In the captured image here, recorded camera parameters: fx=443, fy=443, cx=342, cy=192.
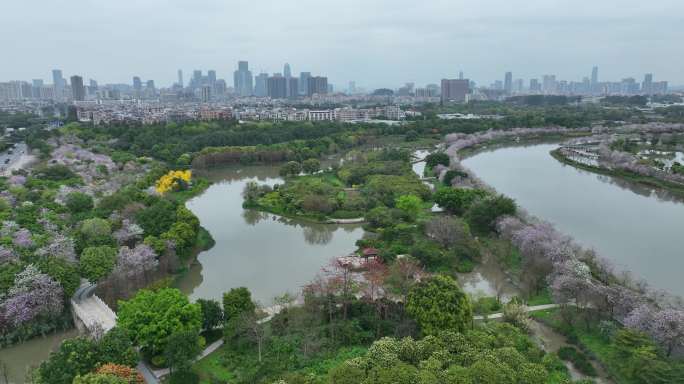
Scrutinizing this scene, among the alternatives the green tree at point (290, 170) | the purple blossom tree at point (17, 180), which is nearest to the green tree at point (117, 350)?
the purple blossom tree at point (17, 180)

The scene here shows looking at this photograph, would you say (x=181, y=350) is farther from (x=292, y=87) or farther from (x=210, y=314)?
(x=292, y=87)

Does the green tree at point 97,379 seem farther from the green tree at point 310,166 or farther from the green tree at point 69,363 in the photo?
the green tree at point 310,166

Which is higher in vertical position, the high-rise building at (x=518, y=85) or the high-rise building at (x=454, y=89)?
the high-rise building at (x=518, y=85)

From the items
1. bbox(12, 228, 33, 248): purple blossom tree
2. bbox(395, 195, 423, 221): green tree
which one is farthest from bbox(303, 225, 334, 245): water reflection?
bbox(12, 228, 33, 248): purple blossom tree

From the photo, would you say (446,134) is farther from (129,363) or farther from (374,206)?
(129,363)

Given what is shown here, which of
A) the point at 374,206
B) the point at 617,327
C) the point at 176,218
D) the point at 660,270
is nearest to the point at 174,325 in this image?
the point at 176,218

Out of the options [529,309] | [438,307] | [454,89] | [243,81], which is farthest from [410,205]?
[243,81]

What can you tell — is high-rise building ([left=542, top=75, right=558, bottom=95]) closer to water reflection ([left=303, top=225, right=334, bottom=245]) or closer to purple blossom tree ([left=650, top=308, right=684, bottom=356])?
water reflection ([left=303, top=225, right=334, bottom=245])

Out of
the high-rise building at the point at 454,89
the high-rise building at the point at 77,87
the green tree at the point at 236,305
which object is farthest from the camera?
the high-rise building at the point at 454,89
